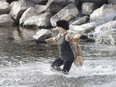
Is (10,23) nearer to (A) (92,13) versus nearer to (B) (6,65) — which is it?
(A) (92,13)

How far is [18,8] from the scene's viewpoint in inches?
1037

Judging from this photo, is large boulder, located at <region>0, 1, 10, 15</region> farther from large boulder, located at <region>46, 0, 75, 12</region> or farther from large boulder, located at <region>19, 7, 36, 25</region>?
large boulder, located at <region>46, 0, 75, 12</region>

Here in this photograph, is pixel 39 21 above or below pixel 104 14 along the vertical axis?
below

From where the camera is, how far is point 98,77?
33.9 feet

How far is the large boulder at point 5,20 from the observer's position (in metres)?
25.3

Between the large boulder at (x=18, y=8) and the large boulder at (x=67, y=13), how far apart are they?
11.5 ft

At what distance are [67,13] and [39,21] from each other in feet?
5.73

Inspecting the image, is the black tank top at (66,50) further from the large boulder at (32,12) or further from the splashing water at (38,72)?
the large boulder at (32,12)

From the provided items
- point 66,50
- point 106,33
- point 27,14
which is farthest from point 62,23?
point 27,14

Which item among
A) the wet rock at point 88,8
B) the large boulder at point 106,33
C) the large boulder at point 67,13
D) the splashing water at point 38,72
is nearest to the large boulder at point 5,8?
the large boulder at point 67,13

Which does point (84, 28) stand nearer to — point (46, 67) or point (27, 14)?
point (27, 14)

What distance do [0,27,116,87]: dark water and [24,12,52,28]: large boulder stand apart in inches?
217

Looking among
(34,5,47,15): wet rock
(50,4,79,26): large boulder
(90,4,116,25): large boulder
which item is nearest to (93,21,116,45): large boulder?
(90,4,116,25): large boulder

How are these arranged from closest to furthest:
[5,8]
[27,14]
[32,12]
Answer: [27,14], [32,12], [5,8]
